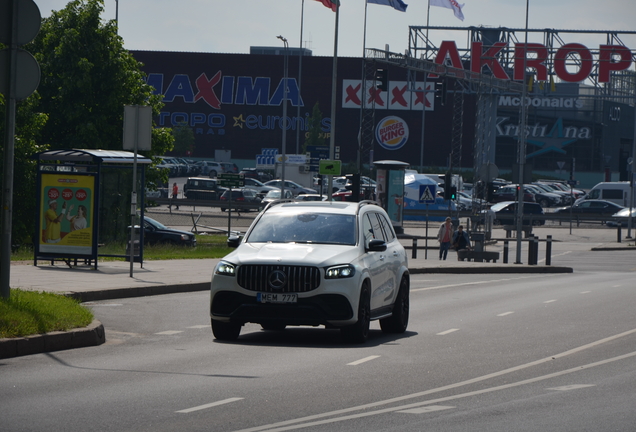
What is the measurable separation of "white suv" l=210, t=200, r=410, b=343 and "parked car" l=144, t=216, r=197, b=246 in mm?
22069

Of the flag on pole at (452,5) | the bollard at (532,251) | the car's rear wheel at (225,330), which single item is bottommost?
the bollard at (532,251)

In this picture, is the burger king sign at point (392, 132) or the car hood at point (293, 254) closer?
the car hood at point (293, 254)

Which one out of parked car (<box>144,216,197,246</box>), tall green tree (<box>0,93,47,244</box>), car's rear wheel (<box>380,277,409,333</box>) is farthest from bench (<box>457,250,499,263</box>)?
car's rear wheel (<box>380,277,409,333</box>)

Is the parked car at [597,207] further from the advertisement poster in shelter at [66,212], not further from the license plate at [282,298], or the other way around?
the license plate at [282,298]

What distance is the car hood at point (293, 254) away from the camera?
37.9 feet

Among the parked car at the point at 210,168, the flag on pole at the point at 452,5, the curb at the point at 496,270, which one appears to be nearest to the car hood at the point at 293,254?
the curb at the point at 496,270

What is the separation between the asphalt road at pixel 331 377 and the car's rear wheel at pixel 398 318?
0.92ft

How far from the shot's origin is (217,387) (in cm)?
865

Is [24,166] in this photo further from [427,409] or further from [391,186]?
[427,409]

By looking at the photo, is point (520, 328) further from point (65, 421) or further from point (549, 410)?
point (65, 421)

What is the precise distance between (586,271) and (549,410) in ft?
81.8

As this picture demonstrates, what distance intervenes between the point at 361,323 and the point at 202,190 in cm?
5746

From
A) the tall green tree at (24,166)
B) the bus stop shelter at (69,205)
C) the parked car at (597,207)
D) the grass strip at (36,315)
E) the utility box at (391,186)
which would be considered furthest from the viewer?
the parked car at (597,207)

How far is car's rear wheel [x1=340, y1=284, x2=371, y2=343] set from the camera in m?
11.8
